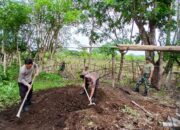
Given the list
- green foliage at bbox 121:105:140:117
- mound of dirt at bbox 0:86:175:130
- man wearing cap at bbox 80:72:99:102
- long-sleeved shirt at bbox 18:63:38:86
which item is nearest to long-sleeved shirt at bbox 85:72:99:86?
man wearing cap at bbox 80:72:99:102

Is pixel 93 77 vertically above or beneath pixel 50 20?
beneath

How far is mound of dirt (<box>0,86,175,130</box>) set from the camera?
9.68m

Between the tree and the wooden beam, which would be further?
the tree

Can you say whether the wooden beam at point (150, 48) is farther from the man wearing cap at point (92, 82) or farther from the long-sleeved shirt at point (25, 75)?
the long-sleeved shirt at point (25, 75)

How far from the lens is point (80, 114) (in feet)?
32.6

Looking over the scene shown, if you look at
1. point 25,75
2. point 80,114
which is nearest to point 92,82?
point 80,114

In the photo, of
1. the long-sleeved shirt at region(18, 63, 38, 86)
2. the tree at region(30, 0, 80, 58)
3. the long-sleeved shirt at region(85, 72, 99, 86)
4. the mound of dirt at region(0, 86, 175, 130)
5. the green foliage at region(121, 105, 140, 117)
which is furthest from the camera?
the tree at region(30, 0, 80, 58)

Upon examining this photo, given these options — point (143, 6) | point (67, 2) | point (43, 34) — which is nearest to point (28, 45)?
point (43, 34)

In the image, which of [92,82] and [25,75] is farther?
[92,82]

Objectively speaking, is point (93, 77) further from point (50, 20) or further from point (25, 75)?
point (50, 20)

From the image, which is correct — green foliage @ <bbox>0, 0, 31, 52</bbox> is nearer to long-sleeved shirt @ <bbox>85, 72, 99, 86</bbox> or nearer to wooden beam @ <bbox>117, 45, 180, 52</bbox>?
long-sleeved shirt @ <bbox>85, 72, 99, 86</bbox>

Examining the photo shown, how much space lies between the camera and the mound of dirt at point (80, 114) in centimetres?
968

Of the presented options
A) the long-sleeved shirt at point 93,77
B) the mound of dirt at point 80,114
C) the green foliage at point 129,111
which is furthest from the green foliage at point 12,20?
the green foliage at point 129,111

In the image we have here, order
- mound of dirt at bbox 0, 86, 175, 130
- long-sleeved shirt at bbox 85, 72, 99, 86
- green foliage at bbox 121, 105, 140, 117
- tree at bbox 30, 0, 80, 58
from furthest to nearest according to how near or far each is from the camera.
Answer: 1. tree at bbox 30, 0, 80, 58
2. long-sleeved shirt at bbox 85, 72, 99, 86
3. green foliage at bbox 121, 105, 140, 117
4. mound of dirt at bbox 0, 86, 175, 130
